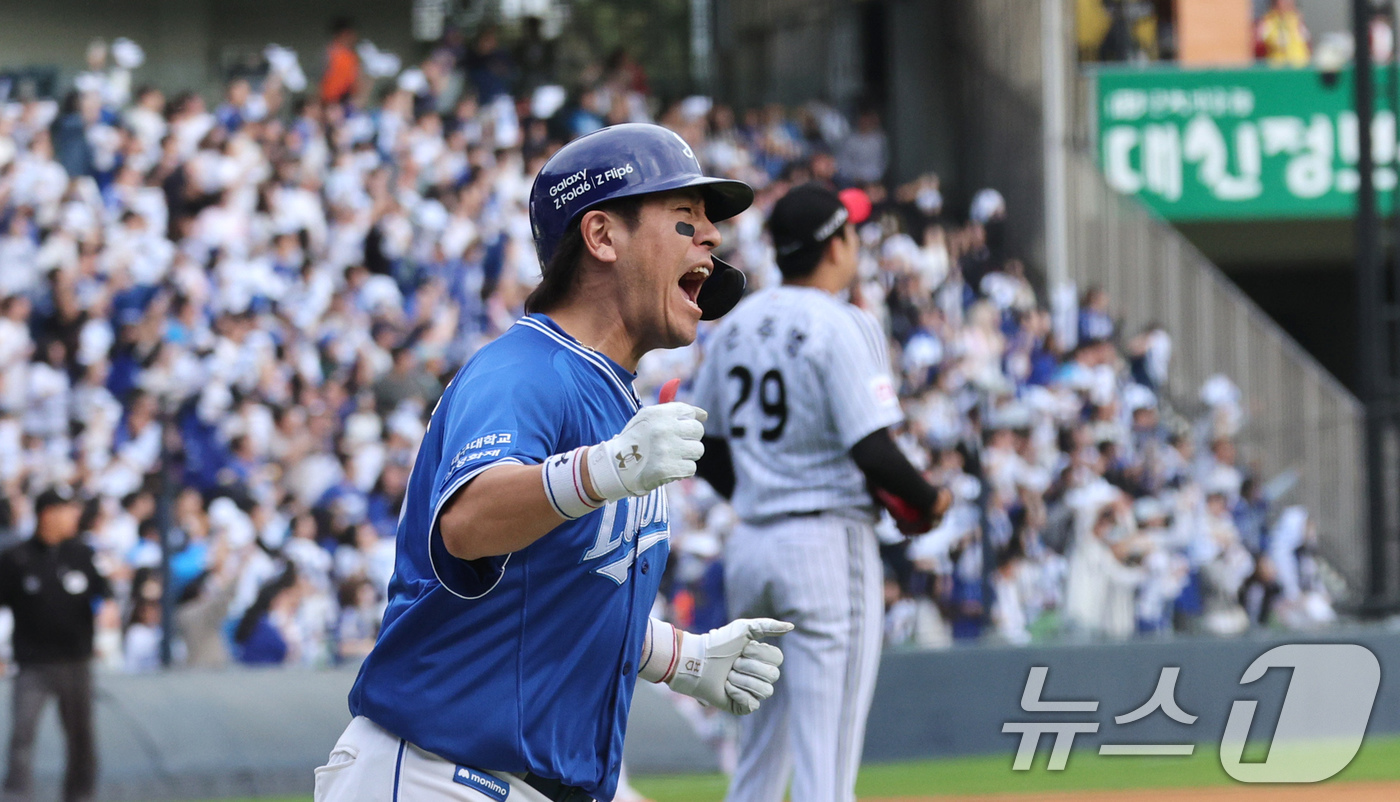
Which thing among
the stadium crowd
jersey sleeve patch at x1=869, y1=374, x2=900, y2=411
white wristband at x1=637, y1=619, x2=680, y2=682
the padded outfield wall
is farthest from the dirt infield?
white wristband at x1=637, y1=619, x2=680, y2=682

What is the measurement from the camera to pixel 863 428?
16.6 ft

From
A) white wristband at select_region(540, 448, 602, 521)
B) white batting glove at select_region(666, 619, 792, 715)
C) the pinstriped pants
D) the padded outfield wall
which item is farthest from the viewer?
the padded outfield wall

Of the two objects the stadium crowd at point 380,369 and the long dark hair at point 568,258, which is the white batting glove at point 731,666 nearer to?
the long dark hair at point 568,258

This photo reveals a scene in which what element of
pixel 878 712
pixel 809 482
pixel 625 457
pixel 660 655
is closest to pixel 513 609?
pixel 625 457

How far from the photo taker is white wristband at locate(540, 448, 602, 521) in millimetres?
2539

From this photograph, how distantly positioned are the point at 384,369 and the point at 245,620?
11.6 ft

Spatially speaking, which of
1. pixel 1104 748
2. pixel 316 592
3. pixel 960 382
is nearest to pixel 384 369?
pixel 316 592

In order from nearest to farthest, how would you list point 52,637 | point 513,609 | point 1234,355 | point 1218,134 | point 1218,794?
Answer: point 513,609 → point 52,637 → point 1218,794 → point 1234,355 → point 1218,134

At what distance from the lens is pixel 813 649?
201 inches

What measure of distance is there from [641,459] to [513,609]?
1.28 feet

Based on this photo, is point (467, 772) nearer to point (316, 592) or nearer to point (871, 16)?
point (316, 592)

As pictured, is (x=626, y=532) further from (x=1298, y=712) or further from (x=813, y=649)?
(x=1298, y=712)

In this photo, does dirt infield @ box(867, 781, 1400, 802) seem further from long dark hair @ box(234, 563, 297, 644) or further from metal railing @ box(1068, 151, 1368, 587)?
metal railing @ box(1068, 151, 1368, 587)

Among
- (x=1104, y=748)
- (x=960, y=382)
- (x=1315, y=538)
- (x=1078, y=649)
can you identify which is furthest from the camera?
(x=1315, y=538)
